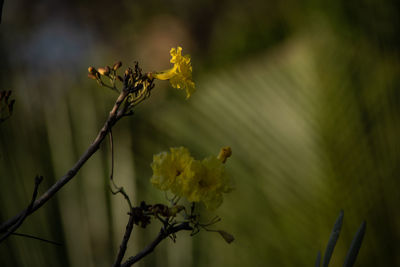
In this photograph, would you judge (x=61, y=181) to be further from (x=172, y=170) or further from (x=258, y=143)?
(x=258, y=143)

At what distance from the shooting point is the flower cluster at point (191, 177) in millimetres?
378

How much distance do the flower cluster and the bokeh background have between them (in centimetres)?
53

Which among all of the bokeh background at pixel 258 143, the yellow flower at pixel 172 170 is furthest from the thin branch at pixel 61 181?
the bokeh background at pixel 258 143

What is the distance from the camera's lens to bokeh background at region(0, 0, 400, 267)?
40.6 inches

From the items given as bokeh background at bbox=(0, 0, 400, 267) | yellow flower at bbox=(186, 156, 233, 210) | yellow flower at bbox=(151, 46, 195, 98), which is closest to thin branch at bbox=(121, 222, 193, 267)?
yellow flower at bbox=(186, 156, 233, 210)

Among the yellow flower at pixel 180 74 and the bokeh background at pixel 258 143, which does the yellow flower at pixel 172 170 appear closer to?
the yellow flower at pixel 180 74

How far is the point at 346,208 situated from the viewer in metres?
1.12

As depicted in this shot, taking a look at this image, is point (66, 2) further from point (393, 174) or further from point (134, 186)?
point (393, 174)

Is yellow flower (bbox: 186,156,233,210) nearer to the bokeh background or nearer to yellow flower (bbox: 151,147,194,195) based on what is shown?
yellow flower (bbox: 151,147,194,195)

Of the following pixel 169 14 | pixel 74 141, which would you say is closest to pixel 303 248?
pixel 74 141

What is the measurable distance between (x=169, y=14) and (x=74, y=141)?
251 cm

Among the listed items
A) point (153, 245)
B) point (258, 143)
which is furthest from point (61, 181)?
point (258, 143)

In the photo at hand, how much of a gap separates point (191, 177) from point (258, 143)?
89 centimetres

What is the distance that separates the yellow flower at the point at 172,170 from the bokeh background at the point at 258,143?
0.53 metres
